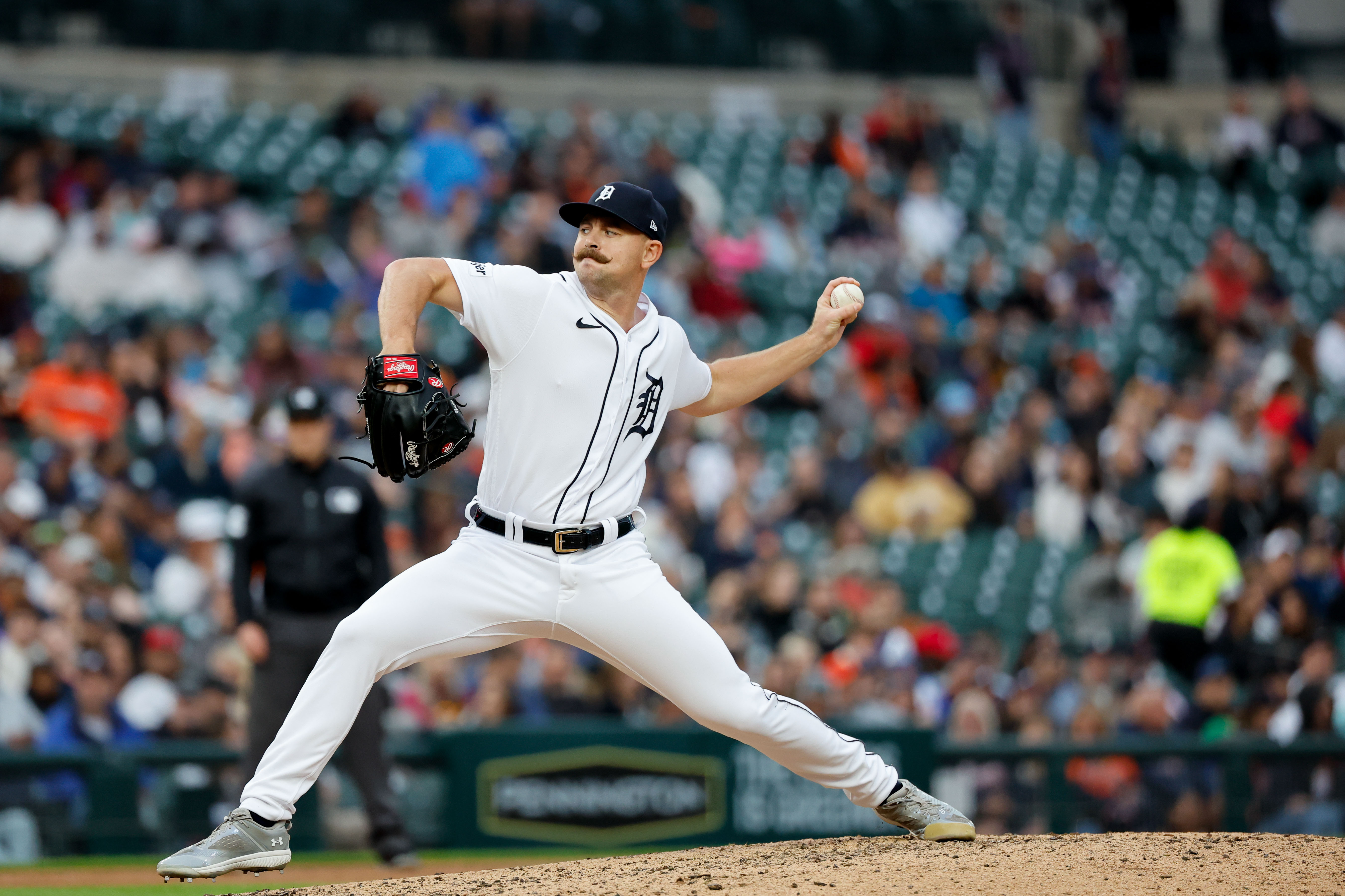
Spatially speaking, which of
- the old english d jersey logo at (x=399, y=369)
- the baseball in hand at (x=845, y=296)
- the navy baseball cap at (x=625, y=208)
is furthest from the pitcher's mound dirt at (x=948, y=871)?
the navy baseball cap at (x=625, y=208)

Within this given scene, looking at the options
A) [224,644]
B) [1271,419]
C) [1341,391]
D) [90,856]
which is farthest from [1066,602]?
[90,856]

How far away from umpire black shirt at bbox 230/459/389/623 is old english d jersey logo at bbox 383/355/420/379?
2510mm

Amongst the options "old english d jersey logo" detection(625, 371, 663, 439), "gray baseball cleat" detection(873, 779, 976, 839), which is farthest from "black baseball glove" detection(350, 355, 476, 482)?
"gray baseball cleat" detection(873, 779, 976, 839)

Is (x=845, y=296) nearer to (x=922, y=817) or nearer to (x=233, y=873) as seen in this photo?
(x=922, y=817)

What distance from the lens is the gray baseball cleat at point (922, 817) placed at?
471cm

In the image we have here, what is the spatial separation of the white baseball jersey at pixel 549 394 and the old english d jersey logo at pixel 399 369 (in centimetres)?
34

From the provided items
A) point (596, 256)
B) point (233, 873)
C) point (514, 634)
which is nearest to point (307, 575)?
point (233, 873)

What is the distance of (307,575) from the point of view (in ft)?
19.8

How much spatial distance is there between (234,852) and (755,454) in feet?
21.5

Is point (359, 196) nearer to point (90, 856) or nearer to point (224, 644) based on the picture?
point (224, 644)

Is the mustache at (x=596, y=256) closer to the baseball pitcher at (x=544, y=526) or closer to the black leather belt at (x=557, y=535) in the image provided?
the baseball pitcher at (x=544, y=526)

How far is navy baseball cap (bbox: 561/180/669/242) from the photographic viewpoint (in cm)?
417

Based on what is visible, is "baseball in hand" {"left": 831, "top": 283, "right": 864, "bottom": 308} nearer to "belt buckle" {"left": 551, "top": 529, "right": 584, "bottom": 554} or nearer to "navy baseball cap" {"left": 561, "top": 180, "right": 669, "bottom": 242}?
"navy baseball cap" {"left": 561, "top": 180, "right": 669, "bottom": 242}

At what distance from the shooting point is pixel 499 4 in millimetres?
15531
